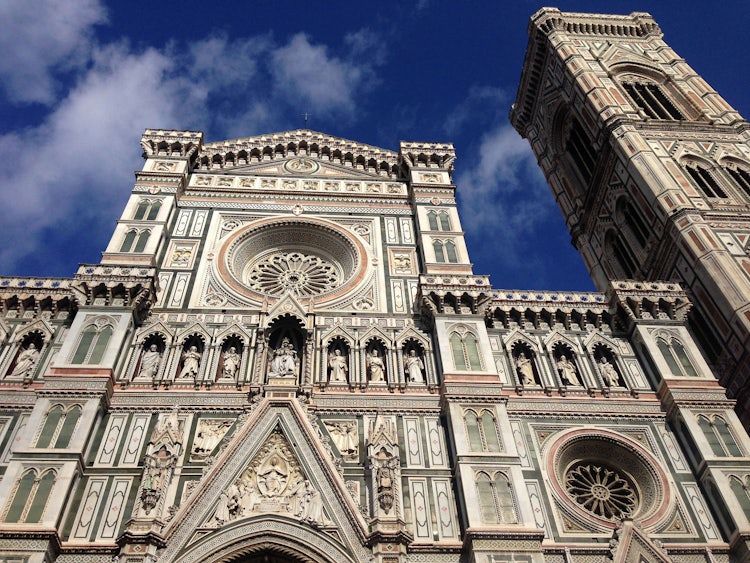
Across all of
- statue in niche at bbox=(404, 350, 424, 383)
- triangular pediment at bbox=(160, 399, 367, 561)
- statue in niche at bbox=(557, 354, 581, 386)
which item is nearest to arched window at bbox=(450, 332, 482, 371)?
statue in niche at bbox=(404, 350, 424, 383)

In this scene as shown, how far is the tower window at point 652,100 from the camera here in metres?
26.0

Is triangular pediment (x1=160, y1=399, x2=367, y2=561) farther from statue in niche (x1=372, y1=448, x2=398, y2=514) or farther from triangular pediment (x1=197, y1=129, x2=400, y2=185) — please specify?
triangular pediment (x1=197, y1=129, x2=400, y2=185)

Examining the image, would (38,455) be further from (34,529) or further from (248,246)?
(248,246)

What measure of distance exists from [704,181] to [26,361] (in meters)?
18.7

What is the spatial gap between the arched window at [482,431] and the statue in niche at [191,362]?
539cm

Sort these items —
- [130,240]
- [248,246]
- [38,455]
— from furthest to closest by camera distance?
[248,246] → [130,240] → [38,455]

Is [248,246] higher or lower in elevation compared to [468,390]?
higher

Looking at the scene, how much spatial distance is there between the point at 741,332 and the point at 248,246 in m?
11.8

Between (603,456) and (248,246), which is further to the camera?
(248,246)

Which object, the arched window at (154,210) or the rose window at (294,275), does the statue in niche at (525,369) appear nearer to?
the rose window at (294,275)

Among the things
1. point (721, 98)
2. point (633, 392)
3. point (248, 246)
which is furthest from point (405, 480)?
point (721, 98)

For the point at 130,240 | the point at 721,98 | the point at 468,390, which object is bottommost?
the point at 468,390

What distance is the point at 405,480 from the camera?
42.6ft

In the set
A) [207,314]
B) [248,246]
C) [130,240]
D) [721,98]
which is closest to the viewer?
[207,314]
